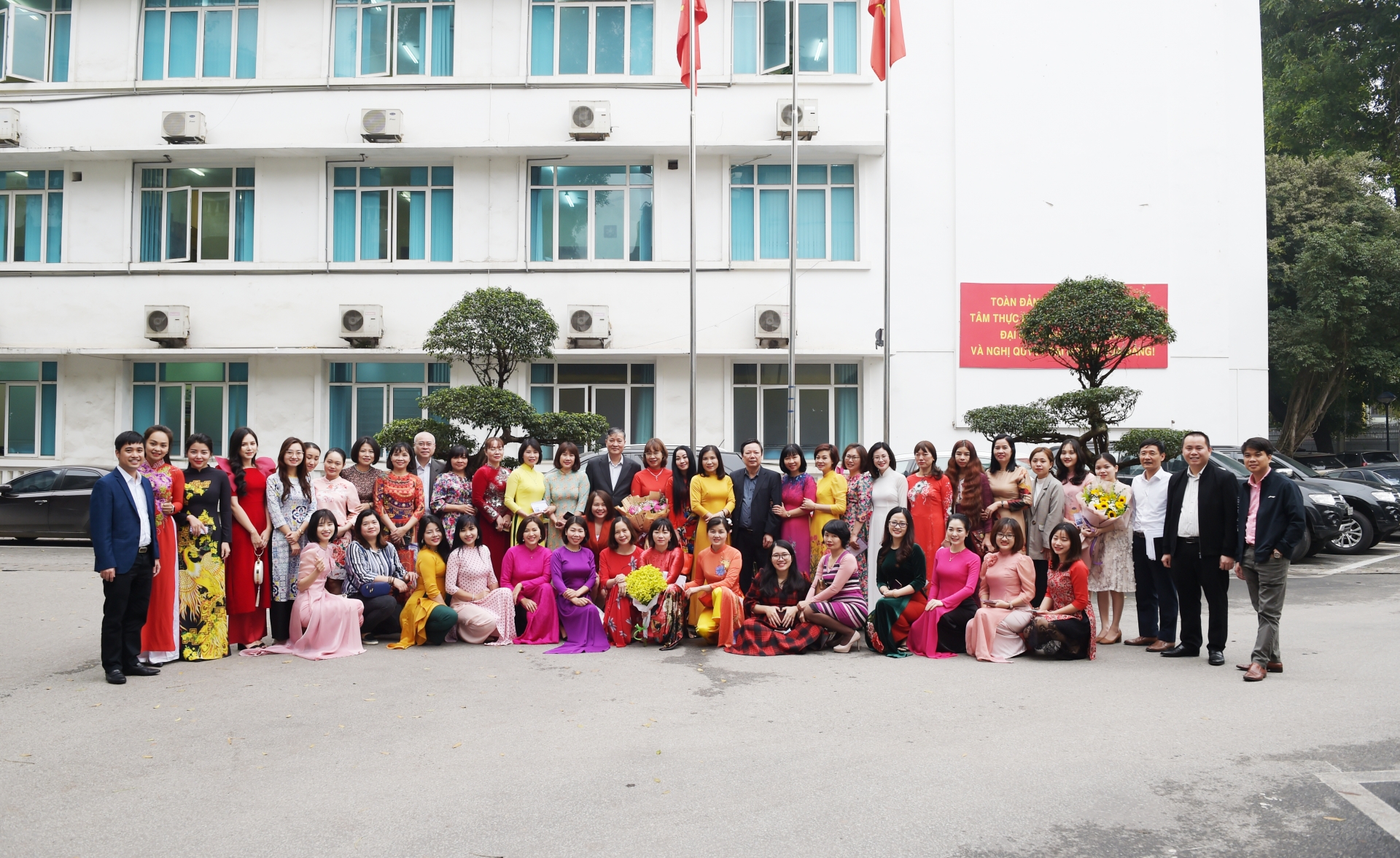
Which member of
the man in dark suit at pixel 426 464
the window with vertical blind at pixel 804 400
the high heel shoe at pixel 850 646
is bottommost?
the high heel shoe at pixel 850 646

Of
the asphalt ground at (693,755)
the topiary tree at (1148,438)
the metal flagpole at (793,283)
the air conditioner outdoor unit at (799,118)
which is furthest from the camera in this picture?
the air conditioner outdoor unit at (799,118)

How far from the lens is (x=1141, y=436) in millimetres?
13617

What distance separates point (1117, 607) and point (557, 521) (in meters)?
5.10

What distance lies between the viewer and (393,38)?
1938 centimetres

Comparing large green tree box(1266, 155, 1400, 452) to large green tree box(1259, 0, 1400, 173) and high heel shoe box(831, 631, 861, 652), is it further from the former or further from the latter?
high heel shoe box(831, 631, 861, 652)

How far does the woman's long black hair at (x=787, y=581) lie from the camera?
8336mm

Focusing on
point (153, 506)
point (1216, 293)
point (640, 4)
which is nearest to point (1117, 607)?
point (153, 506)

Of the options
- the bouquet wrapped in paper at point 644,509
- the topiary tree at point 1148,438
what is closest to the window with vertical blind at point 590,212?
the topiary tree at point 1148,438

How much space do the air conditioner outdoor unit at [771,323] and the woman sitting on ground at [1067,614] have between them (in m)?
10.7

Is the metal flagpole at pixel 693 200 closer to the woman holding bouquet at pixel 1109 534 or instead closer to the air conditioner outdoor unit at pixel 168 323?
the woman holding bouquet at pixel 1109 534

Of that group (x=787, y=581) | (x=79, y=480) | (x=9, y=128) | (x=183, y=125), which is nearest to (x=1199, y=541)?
(x=787, y=581)

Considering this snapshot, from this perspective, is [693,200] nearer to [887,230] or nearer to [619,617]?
[887,230]

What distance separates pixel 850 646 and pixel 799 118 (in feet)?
40.9

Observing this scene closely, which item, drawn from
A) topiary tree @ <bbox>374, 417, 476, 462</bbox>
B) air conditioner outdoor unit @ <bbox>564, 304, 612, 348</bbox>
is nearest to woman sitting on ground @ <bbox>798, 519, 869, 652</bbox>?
topiary tree @ <bbox>374, 417, 476, 462</bbox>
